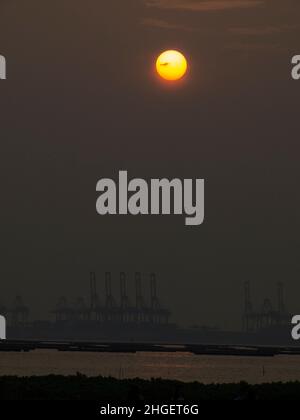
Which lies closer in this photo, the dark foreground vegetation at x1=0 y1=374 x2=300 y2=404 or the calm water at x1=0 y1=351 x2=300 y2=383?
the dark foreground vegetation at x1=0 y1=374 x2=300 y2=404

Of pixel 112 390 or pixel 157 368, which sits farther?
pixel 157 368

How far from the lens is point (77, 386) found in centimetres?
3991

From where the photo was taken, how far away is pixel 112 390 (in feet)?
127

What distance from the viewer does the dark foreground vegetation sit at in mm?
35656

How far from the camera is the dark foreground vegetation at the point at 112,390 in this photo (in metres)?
35.7

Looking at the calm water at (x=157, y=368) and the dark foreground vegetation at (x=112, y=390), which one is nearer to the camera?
the dark foreground vegetation at (x=112, y=390)
